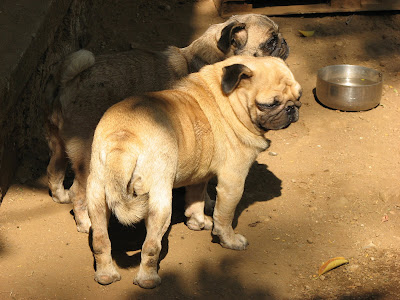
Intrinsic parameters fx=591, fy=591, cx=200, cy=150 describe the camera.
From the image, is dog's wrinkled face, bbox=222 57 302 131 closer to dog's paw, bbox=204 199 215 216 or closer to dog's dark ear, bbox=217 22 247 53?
dog's dark ear, bbox=217 22 247 53

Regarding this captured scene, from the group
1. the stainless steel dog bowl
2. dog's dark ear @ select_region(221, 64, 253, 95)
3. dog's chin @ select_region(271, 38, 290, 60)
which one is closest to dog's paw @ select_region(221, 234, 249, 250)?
dog's dark ear @ select_region(221, 64, 253, 95)

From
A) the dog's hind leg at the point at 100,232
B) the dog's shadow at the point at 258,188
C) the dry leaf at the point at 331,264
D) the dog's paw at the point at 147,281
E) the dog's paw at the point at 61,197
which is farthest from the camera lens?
the dog's shadow at the point at 258,188

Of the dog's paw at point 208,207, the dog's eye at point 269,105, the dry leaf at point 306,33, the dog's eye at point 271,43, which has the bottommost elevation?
the dog's paw at point 208,207

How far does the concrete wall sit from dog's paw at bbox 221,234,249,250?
2164 millimetres

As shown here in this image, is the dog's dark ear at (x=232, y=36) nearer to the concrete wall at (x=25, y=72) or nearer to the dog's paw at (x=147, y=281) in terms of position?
the concrete wall at (x=25, y=72)

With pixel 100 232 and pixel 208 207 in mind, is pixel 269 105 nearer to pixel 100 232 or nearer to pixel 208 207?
pixel 208 207

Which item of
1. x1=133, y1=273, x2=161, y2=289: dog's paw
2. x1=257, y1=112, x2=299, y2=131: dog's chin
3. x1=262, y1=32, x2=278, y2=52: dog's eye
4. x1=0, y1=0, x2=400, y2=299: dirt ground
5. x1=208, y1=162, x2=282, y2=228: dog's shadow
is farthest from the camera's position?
x1=262, y1=32, x2=278, y2=52: dog's eye

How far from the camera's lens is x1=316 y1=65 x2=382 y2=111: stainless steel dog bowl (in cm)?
800

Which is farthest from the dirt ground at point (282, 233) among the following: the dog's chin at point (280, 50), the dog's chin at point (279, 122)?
the dog's chin at point (280, 50)

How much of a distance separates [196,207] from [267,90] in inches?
55.5

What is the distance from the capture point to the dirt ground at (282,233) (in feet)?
16.3

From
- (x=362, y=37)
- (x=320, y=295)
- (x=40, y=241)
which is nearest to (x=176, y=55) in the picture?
(x=40, y=241)

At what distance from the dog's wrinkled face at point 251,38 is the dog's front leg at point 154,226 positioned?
2343 millimetres

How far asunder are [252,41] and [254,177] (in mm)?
1549
